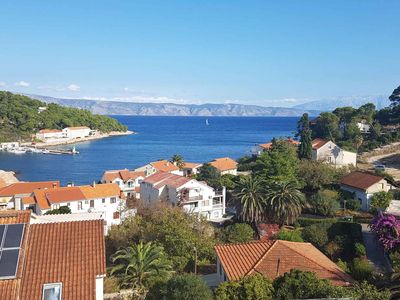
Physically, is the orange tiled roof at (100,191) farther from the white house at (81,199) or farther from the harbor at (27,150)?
the harbor at (27,150)

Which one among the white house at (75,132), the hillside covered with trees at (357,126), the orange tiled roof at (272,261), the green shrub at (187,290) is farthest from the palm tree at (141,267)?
the white house at (75,132)

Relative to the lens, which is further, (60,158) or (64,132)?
(64,132)

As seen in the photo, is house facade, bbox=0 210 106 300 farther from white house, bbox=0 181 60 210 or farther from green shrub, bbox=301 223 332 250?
white house, bbox=0 181 60 210

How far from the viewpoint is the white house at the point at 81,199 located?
145 ft

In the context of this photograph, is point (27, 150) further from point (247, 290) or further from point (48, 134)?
point (247, 290)

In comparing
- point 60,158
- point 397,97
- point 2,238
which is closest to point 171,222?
point 2,238

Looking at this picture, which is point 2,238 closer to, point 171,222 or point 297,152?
point 171,222

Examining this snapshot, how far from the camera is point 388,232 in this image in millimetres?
26844

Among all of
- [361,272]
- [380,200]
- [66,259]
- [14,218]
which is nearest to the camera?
[66,259]

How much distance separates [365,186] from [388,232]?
15574 millimetres

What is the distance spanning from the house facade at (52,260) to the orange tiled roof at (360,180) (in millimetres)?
34382

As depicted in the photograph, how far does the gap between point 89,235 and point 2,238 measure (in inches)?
103

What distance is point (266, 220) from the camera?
3669 cm

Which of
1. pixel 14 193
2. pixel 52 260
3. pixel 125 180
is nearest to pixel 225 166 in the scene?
pixel 125 180
